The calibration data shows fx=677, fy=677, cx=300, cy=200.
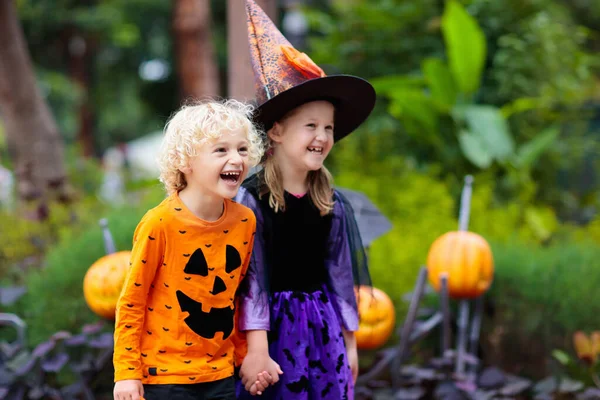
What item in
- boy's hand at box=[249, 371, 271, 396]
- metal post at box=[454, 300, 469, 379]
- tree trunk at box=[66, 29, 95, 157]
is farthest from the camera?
tree trunk at box=[66, 29, 95, 157]

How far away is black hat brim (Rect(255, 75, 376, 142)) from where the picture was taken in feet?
6.73

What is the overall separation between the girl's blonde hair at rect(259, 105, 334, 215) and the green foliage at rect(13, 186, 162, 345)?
1.55m

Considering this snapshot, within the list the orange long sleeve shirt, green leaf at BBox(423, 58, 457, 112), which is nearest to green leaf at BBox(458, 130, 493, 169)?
green leaf at BBox(423, 58, 457, 112)

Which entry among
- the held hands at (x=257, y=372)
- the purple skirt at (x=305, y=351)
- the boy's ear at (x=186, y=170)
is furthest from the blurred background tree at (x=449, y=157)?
the held hands at (x=257, y=372)

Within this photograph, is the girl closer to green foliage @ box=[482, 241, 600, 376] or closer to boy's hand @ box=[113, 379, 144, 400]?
boy's hand @ box=[113, 379, 144, 400]

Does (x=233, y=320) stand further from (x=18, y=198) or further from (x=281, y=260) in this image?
(x=18, y=198)

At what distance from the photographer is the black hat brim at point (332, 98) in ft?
6.73

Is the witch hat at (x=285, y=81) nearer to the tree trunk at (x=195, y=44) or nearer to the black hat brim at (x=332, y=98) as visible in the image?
the black hat brim at (x=332, y=98)

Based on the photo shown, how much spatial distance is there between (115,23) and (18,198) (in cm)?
600

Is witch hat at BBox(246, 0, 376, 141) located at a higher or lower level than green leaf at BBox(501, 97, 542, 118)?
lower

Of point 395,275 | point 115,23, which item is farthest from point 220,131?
point 115,23

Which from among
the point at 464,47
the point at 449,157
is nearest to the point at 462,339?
the point at 449,157

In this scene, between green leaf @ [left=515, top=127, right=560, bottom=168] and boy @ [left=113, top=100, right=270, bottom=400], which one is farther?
green leaf @ [left=515, top=127, right=560, bottom=168]

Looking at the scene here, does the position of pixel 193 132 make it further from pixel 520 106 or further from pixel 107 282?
pixel 520 106
